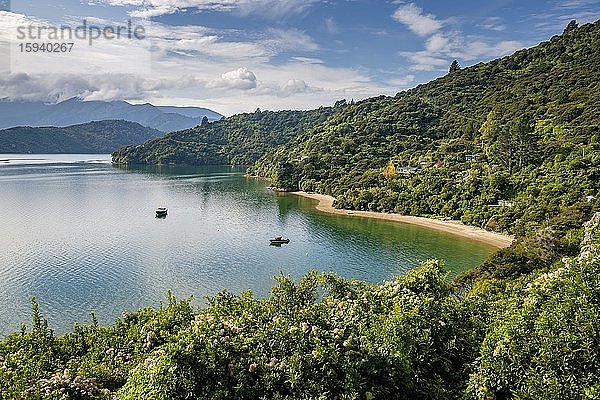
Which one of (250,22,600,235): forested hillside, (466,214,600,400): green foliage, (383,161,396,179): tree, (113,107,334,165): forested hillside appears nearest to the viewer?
(466,214,600,400): green foliage

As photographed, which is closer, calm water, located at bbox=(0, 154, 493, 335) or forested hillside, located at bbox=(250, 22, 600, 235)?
calm water, located at bbox=(0, 154, 493, 335)

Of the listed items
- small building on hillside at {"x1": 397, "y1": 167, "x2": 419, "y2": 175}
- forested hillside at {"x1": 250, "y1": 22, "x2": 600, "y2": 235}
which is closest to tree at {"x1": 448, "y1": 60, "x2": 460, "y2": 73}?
forested hillside at {"x1": 250, "y1": 22, "x2": 600, "y2": 235}

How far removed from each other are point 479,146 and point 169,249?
167 feet

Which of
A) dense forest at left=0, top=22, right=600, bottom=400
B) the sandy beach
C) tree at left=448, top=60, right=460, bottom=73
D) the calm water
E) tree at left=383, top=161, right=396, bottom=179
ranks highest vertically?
tree at left=448, top=60, right=460, bottom=73

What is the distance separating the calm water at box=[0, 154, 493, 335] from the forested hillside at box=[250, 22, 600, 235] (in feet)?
22.8

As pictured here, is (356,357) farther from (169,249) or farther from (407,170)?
(407,170)

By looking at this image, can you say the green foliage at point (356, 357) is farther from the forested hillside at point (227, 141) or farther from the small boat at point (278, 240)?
the forested hillside at point (227, 141)

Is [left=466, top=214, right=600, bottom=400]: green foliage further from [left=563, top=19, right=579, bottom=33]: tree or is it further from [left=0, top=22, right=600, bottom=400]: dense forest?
[left=563, top=19, right=579, bottom=33]: tree

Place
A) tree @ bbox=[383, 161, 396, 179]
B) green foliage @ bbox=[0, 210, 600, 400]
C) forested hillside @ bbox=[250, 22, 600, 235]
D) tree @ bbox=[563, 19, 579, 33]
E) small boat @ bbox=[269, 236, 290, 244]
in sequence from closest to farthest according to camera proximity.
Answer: green foliage @ bbox=[0, 210, 600, 400] → small boat @ bbox=[269, 236, 290, 244] → forested hillside @ bbox=[250, 22, 600, 235] → tree @ bbox=[383, 161, 396, 179] → tree @ bbox=[563, 19, 579, 33]

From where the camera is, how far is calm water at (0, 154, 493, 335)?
29.7 meters

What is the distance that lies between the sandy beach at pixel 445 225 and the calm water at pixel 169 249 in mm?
1814

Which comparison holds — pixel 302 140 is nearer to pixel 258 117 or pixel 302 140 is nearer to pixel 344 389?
pixel 258 117

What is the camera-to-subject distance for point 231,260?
38.0 meters

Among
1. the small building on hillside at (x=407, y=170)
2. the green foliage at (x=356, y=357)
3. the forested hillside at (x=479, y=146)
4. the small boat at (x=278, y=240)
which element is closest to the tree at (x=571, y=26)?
the forested hillside at (x=479, y=146)
